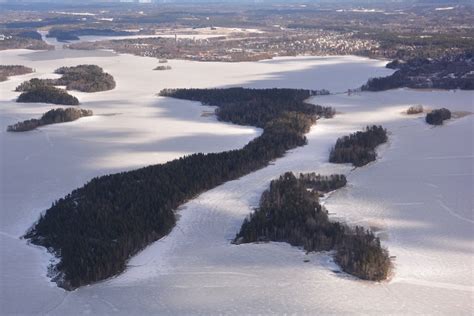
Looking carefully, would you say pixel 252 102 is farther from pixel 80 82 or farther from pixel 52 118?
pixel 80 82

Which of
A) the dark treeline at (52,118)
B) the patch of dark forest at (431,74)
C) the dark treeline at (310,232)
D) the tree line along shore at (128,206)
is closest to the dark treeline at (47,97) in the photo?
the dark treeline at (52,118)

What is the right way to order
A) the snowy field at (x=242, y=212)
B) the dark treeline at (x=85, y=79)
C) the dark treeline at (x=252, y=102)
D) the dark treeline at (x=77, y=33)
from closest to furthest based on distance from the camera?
the snowy field at (x=242, y=212) → the dark treeline at (x=252, y=102) → the dark treeline at (x=85, y=79) → the dark treeline at (x=77, y=33)

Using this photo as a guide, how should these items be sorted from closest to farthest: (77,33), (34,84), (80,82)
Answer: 1. (34,84)
2. (80,82)
3. (77,33)

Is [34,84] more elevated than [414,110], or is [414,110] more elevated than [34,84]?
[414,110]

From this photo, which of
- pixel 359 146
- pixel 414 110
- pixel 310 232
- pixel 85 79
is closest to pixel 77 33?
pixel 85 79

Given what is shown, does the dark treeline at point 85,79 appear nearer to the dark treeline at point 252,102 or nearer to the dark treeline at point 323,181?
the dark treeline at point 252,102

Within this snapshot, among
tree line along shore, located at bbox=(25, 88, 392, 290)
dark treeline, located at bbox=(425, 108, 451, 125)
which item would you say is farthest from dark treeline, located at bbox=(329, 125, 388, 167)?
dark treeline, located at bbox=(425, 108, 451, 125)

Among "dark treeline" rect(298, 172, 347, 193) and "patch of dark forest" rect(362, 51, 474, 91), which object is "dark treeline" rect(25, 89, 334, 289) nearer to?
"dark treeline" rect(298, 172, 347, 193)
